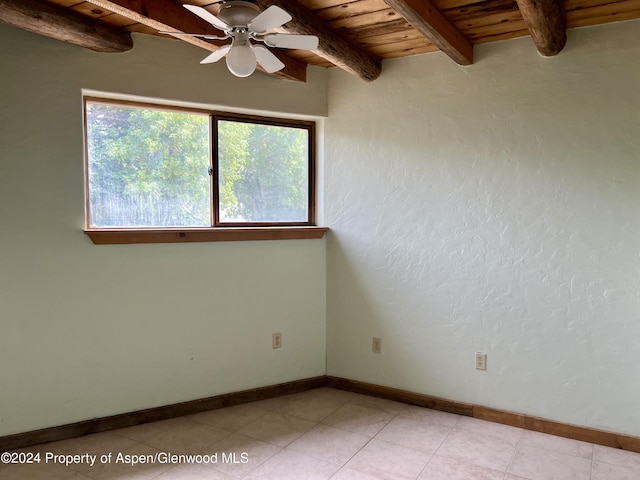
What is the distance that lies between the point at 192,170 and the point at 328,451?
1877mm

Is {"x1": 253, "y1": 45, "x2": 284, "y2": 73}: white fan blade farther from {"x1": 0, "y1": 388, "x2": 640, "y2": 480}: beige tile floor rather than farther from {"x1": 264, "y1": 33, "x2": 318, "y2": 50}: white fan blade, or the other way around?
{"x1": 0, "y1": 388, "x2": 640, "y2": 480}: beige tile floor

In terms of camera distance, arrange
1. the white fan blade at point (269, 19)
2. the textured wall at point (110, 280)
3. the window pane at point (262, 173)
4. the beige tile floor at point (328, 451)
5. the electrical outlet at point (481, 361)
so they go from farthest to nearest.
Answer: the window pane at point (262, 173)
the electrical outlet at point (481, 361)
the textured wall at point (110, 280)
the beige tile floor at point (328, 451)
the white fan blade at point (269, 19)

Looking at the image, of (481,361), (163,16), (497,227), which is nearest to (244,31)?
(163,16)

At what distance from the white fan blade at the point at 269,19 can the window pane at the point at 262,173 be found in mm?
1236

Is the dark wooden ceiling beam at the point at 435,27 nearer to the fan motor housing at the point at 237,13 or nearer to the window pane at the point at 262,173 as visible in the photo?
the fan motor housing at the point at 237,13

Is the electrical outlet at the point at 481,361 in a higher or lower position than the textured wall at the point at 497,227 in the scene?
lower

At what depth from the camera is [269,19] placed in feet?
5.74

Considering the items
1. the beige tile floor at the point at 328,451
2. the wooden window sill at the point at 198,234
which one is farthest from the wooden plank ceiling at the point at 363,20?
the beige tile floor at the point at 328,451

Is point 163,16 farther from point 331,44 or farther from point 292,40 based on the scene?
point 331,44

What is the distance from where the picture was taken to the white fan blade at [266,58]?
2.04m

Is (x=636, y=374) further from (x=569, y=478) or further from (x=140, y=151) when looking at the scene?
(x=140, y=151)

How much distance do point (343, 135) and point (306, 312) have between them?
4.29 ft

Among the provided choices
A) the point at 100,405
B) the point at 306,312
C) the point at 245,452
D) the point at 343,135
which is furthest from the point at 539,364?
the point at 100,405

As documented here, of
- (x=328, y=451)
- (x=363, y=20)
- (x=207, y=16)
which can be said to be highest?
(x=363, y=20)
